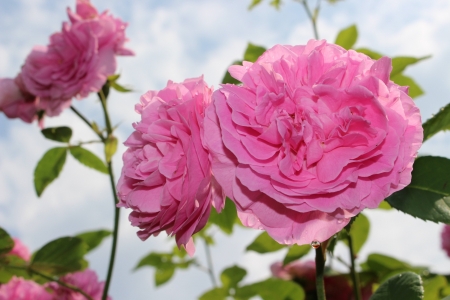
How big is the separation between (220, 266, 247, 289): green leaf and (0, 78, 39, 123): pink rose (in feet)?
2.51

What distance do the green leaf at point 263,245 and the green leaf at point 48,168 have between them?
68cm

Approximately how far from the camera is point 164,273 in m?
1.73

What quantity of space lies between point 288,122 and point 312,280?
38.3 inches

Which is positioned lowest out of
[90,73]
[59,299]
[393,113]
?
[59,299]

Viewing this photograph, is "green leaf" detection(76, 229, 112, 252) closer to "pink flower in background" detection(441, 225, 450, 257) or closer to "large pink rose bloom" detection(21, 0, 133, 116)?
"large pink rose bloom" detection(21, 0, 133, 116)

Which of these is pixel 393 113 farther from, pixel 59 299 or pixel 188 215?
pixel 59 299

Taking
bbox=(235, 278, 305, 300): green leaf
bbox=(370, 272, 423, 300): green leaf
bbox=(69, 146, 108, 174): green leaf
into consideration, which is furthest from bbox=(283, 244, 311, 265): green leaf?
bbox=(69, 146, 108, 174): green leaf

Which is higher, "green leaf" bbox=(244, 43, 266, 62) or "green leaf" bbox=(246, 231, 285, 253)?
"green leaf" bbox=(244, 43, 266, 62)

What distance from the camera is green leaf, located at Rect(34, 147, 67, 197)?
1305 mm

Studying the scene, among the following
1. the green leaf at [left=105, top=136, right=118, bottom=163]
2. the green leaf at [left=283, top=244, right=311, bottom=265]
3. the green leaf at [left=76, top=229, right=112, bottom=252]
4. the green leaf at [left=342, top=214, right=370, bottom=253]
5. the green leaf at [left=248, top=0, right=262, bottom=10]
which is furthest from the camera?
the green leaf at [left=248, top=0, right=262, bottom=10]

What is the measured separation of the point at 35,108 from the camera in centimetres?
146

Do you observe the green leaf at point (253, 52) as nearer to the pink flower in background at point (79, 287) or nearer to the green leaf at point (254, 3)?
the green leaf at point (254, 3)

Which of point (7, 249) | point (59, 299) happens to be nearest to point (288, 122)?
point (7, 249)

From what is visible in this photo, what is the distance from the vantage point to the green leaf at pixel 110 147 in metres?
1.22
